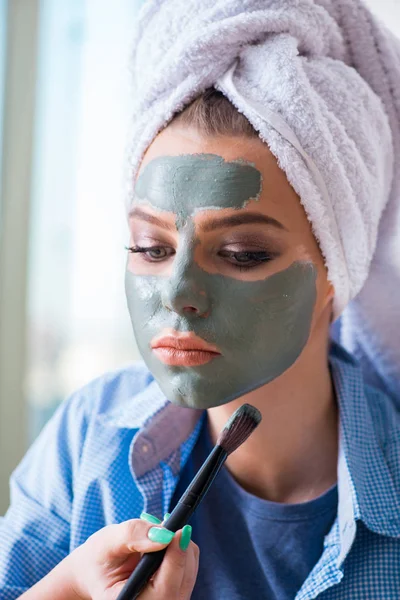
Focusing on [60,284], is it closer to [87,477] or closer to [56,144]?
[56,144]

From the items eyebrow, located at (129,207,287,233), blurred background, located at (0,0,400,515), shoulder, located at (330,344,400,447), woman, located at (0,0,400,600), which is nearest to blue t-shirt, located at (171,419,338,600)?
woman, located at (0,0,400,600)

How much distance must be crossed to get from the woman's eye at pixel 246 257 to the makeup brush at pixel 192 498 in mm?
158

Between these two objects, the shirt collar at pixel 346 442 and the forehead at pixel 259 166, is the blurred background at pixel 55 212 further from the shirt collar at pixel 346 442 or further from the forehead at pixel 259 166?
the forehead at pixel 259 166

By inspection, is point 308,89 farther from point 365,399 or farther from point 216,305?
point 365,399

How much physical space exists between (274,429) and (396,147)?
0.39 m

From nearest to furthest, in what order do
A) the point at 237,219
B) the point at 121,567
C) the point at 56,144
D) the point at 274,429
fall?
the point at 121,567 < the point at 237,219 < the point at 274,429 < the point at 56,144

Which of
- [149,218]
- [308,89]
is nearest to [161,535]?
[149,218]

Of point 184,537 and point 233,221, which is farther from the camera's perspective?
point 233,221

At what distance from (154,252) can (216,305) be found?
11cm

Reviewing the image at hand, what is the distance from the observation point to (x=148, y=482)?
86 cm

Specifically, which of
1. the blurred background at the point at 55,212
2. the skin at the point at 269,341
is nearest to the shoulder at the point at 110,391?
the skin at the point at 269,341

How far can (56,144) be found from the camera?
4.99 ft

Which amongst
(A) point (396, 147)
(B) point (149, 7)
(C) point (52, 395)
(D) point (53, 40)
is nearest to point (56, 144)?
(D) point (53, 40)

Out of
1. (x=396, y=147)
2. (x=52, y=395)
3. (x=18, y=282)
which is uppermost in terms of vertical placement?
(x=396, y=147)
